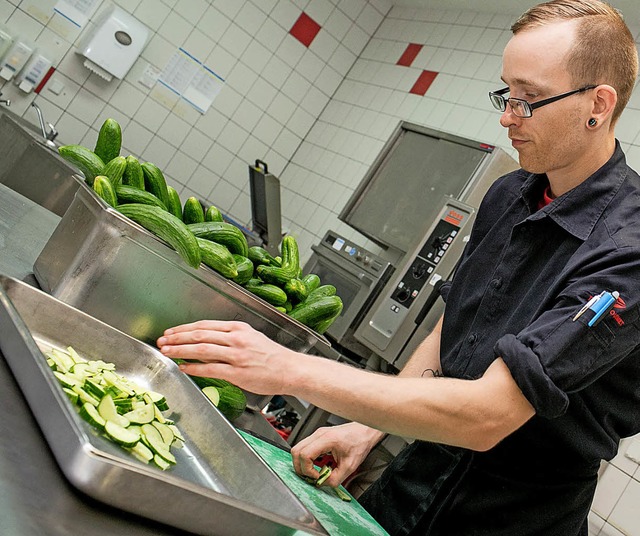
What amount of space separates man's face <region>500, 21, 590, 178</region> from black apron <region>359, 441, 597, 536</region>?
647 mm

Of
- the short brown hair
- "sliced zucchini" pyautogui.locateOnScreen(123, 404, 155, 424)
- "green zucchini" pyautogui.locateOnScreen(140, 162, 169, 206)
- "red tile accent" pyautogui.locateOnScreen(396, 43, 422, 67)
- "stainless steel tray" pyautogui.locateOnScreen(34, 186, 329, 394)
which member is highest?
"red tile accent" pyautogui.locateOnScreen(396, 43, 422, 67)

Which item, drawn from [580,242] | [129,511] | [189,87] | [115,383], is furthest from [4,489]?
[189,87]

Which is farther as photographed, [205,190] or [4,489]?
[205,190]

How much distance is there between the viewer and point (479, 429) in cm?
122

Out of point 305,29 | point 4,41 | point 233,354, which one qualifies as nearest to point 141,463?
point 233,354

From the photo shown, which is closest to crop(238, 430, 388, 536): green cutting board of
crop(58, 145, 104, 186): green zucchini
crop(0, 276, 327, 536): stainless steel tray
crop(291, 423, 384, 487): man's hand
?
crop(291, 423, 384, 487): man's hand

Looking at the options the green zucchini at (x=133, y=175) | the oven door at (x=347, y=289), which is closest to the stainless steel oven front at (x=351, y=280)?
the oven door at (x=347, y=289)

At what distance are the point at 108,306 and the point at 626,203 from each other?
1.06m

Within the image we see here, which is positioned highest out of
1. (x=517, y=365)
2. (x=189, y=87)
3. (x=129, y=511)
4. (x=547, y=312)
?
Answer: (x=189, y=87)

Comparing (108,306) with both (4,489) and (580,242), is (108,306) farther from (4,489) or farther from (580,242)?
(580,242)

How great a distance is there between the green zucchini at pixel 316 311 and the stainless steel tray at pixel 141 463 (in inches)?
20.1

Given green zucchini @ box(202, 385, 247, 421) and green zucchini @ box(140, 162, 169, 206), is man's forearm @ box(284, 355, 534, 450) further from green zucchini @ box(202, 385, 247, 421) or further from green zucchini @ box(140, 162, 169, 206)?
green zucchini @ box(140, 162, 169, 206)

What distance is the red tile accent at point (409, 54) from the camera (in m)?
5.67

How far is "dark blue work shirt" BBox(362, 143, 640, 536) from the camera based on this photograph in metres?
1.19
